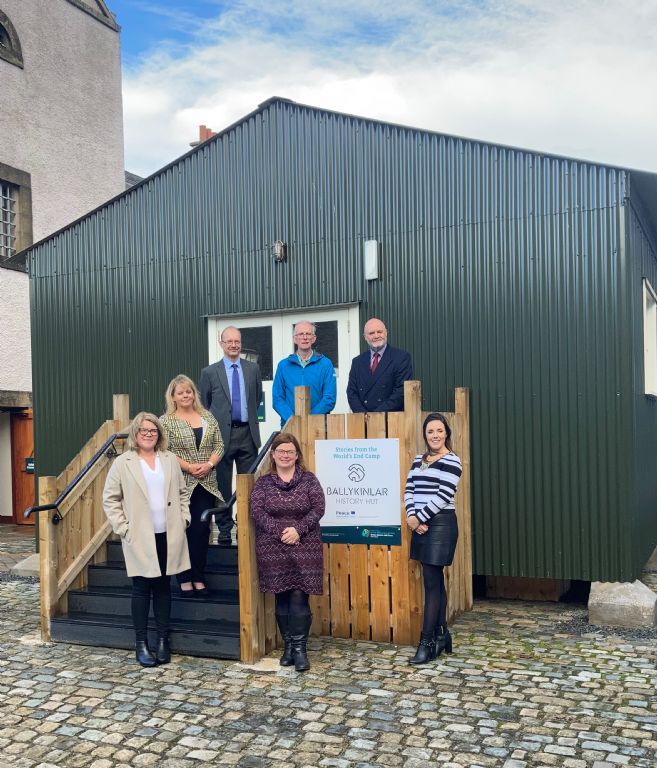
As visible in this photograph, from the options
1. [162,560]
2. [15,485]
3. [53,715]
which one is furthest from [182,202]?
[15,485]

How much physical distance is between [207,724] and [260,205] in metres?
5.78

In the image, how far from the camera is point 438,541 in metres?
6.06

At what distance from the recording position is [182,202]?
31.4 feet

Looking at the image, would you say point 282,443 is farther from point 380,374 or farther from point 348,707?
point 348,707

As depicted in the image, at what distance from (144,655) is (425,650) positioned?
2016 millimetres

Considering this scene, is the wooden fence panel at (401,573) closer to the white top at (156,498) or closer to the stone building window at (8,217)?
the white top at (156,498)

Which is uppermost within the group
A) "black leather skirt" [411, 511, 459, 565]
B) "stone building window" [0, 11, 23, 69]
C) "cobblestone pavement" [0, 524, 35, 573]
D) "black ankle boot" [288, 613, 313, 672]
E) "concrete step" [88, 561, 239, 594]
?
"stone building window" [0, 11, 23, 69]

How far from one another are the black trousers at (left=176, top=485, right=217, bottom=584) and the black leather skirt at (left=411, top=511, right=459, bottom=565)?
5.54 ft

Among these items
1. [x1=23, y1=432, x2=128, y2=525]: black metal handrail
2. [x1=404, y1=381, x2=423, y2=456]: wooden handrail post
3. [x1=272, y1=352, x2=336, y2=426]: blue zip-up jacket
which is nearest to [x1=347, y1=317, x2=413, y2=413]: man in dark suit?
[x1=272, y1=352, x2=336, y2=426]: blue zip-up jacket

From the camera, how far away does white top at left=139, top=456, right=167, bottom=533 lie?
6156mm

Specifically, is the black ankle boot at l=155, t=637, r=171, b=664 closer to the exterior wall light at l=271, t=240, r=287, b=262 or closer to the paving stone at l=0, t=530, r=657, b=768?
the paving stone at l=0, t=530, r=657, b=768

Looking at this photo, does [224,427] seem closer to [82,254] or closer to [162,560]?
[162,560]

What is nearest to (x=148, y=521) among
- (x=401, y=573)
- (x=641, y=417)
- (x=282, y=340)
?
(x=401, y=573)

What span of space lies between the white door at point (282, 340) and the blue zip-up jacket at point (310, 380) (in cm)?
151
